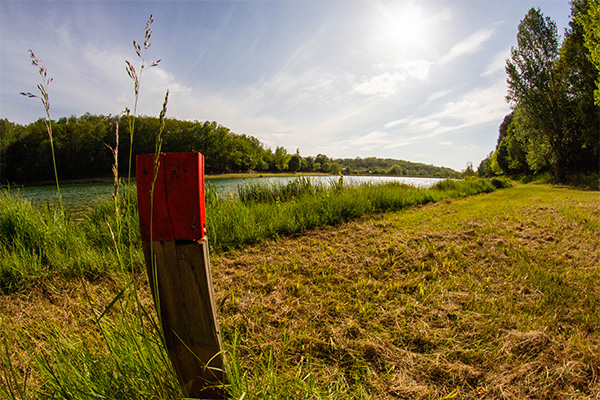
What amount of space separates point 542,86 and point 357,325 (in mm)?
22995

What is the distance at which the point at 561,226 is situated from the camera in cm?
422

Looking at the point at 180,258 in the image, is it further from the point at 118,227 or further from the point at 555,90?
the point at 555,90

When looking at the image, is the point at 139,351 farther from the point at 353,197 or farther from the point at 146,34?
the point at 353,197

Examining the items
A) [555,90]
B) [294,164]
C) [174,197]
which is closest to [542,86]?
[555,90]

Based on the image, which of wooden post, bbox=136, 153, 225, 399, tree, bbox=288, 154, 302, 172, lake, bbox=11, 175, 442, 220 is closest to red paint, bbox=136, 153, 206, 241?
wooden post, bbox=136, 153, 225, 399

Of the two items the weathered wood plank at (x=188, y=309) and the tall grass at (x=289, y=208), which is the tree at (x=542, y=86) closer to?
the tall grass at (x=289, y=208)

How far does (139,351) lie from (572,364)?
7.93 feet

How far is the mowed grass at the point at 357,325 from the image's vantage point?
40.7 inches

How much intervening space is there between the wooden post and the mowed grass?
0.30ft

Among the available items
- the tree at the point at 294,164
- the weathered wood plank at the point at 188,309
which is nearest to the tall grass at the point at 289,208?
the weathered wood plank at the point at 188,309

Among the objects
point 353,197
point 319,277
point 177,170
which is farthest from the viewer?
point 353,197

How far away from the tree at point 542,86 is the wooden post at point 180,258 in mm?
23011

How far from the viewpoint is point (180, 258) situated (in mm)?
857

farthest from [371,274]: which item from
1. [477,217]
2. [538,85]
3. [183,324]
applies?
[538,85]
